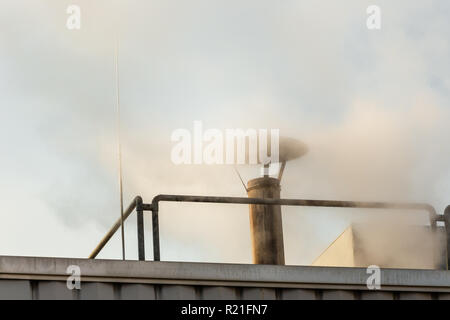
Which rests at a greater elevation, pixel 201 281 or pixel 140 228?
pixel 140 228

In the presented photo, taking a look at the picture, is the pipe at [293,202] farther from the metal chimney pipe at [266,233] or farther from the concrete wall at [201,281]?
the metal chimney pipe at [266,233]

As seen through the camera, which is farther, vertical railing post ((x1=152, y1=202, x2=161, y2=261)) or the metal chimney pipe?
the metal chimney pipe

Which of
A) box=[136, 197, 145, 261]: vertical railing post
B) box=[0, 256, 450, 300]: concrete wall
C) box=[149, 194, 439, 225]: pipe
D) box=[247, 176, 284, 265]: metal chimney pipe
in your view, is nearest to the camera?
box=[0, 256, 450, 300]: concrete wall

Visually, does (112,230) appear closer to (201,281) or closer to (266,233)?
(201,281)

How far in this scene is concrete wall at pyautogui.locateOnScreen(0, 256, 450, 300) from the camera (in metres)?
6.76

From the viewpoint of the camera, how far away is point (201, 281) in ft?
23.4

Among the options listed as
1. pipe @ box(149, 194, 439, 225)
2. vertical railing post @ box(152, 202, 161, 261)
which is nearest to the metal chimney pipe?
pipe @ box(149, 194, 439, 225)

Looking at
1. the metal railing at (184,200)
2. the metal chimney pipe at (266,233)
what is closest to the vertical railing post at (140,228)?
the metal railing at (184,200)

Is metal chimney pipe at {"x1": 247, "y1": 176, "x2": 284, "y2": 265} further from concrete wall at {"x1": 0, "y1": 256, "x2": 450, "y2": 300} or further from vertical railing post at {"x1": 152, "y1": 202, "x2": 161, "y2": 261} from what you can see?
vertical railing post at {"x1": 152, "y1": 202, "x2": 161, "y2": 261}

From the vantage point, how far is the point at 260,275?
286 inches

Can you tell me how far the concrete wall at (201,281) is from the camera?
6.76m

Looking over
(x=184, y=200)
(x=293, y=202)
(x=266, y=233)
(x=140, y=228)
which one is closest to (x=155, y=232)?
(x=140, y=228)
